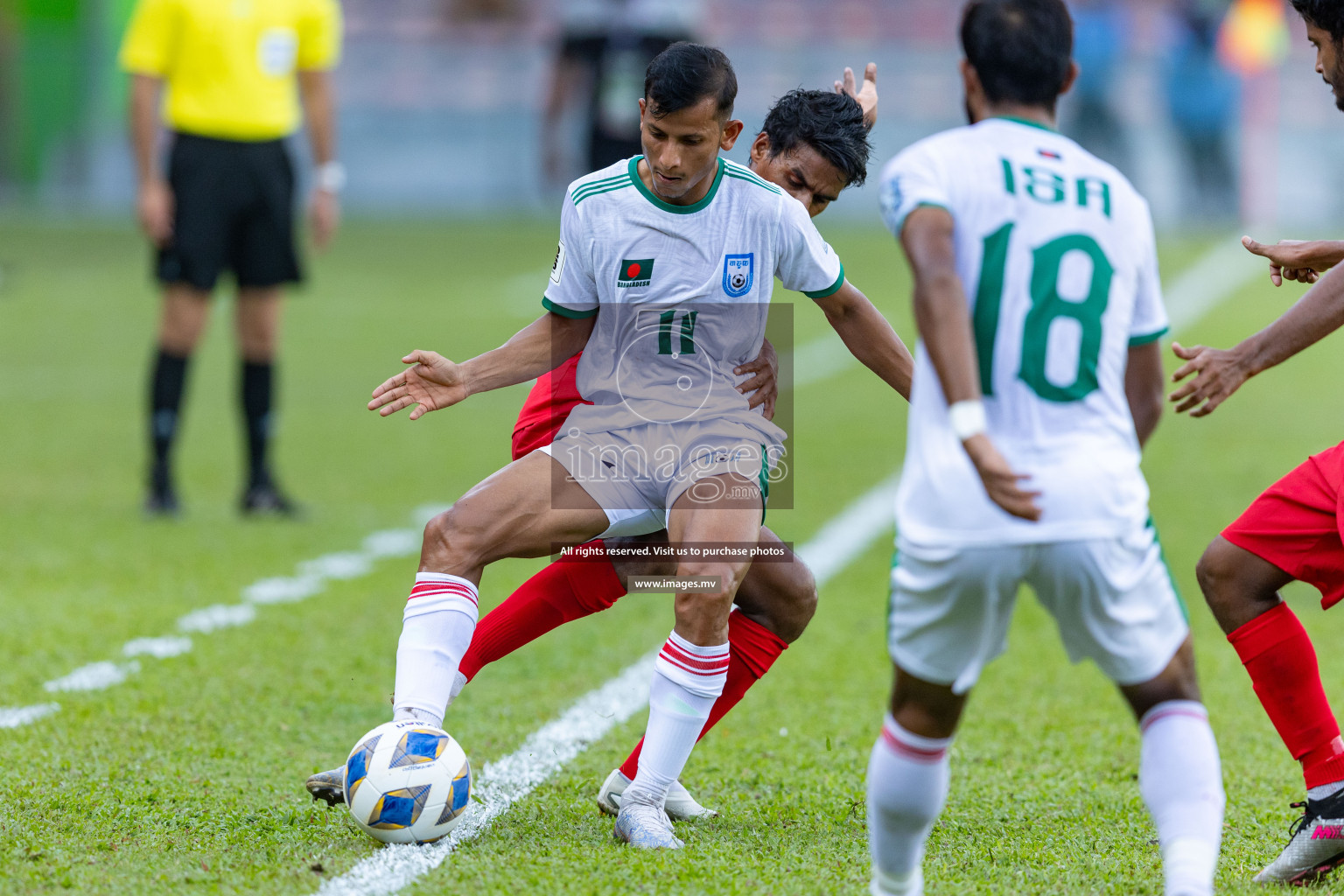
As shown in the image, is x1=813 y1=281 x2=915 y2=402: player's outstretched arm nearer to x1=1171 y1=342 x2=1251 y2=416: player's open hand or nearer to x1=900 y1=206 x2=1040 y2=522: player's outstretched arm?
x1=1171 y1=342 x2=1251 y2=416: player's open hand

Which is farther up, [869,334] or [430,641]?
[869,334]

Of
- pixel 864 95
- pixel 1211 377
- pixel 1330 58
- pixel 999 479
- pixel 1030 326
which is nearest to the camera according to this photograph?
pixel 999 479

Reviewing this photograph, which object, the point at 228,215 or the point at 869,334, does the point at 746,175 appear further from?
the point at 228,215

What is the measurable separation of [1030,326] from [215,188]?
576cm

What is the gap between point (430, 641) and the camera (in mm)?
3471

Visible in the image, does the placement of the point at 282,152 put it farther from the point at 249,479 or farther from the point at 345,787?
the point at 345,787

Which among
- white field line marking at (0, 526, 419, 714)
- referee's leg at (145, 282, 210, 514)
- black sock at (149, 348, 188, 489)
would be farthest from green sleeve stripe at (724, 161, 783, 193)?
black sock at (149, 348, 188, 489)

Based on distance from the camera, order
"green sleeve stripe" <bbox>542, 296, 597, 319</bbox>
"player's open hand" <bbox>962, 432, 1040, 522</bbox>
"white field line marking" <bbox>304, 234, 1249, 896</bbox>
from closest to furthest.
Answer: "player's open hand" <bbox>962, 432, 1040, 522</bbox> < "white field line marking" <bbox>304, 234, 1249, 896</bbox> < "green sleeve stripe" <bbox>542, 296, 597, 319</bbox>

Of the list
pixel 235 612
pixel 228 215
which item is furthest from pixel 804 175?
pixel 228 215

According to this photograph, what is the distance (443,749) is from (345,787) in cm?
22

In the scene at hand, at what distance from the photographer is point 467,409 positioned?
37.7 ft

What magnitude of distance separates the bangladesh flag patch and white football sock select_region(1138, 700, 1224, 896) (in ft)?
4.91

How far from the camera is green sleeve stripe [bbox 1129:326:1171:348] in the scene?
2833 mm

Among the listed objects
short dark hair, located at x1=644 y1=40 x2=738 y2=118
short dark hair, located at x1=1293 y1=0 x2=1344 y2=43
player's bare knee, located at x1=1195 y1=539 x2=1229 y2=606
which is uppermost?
short dark hair, located at x1=1293 y1=0 x2=1344 y2=43
